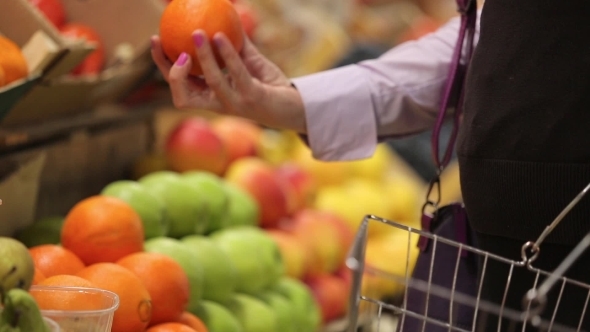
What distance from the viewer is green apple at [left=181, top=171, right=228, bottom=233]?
5.01 ft

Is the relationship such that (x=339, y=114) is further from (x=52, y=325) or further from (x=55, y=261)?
(x=52, y=325)

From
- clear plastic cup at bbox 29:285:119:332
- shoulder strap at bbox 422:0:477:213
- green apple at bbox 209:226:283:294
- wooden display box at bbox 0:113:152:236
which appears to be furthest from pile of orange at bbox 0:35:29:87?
shoulder strap at bbox 422:0:477:213

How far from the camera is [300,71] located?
283 centimetres

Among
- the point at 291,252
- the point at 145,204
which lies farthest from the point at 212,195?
the point at 291,252

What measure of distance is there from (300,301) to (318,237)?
33 centimetres

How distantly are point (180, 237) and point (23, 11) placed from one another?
479mm

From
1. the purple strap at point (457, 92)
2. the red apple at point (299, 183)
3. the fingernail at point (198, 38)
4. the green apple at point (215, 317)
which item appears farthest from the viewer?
the red apple at point (299, 183)

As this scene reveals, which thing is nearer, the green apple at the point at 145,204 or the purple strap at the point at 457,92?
the purple strap at the point at 457,92

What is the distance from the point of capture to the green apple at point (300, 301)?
64.2 inches

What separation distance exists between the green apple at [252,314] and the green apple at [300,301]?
0.15 metres

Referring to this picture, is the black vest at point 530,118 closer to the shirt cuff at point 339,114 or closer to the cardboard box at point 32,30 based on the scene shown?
the shirt cuff at point 339,114

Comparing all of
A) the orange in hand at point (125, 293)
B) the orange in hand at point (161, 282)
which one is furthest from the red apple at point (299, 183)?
the orange in hand at point (125, 293)

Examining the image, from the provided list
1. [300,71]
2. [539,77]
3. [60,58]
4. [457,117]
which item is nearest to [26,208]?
[60,58]

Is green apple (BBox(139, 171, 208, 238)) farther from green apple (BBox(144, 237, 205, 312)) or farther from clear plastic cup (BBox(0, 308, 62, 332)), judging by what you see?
clear plastic cup (BBox(0, 308, 62, 332))
